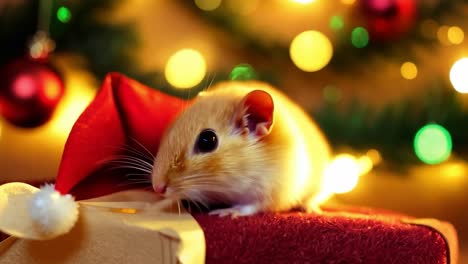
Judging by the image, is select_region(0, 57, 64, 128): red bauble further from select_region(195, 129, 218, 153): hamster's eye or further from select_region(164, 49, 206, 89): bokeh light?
select_region(195, 129, 218, 153): hamster's eye

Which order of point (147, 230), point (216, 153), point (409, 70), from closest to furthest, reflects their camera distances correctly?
point (147, 230)
point (216, 153)
point (409, 70)

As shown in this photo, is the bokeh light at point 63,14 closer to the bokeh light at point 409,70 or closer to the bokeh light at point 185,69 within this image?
the bokeh light at point 185,69

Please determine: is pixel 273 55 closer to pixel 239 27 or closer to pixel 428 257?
pixel 239 27

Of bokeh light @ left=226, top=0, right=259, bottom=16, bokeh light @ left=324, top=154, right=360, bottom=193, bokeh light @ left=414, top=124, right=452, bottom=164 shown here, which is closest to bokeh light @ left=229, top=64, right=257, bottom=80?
bokeh light @ left=226, top=0, right=259, bottom=16

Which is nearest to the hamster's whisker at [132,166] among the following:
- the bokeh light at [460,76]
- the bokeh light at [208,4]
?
the bokeh light at [208,4]

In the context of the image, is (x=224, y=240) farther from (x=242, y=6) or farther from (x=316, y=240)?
(x=242, y=6)

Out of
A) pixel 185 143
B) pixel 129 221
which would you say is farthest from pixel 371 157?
pixel 129 221

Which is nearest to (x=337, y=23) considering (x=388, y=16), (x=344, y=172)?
(x=388, y=16)
